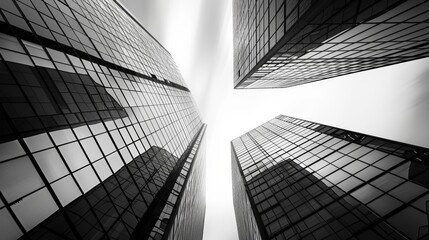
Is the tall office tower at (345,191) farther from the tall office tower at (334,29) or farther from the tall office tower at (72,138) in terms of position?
the tall office tower at (72,138)

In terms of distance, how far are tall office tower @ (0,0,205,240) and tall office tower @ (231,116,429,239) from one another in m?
10.6

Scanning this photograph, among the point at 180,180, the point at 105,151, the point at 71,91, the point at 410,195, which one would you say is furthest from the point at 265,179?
the point at 71,91

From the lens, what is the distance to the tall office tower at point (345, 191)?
13945 millimetres

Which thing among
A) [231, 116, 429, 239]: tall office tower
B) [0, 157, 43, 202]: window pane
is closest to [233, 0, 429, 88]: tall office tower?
[231, 116, 429, 239]: tall office tower

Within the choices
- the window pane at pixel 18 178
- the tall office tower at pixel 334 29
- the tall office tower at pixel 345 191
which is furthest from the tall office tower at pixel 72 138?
the tall office tower at pixel 334 29

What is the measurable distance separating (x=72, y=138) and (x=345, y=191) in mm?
19711

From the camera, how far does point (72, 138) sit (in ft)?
41.4

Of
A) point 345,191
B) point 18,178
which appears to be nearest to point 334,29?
point 345,191

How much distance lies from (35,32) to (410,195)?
25.8 metres

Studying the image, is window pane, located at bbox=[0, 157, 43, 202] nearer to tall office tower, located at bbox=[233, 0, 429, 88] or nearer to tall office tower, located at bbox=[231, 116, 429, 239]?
tall office tower, located at bbox=[233, 0, 429, 88]

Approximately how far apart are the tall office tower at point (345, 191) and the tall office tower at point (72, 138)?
1059cm

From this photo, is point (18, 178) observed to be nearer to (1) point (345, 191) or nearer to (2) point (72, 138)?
(2) point (72, 138)

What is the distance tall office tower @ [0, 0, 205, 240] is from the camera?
9195mm

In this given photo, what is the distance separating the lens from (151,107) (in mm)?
29172
